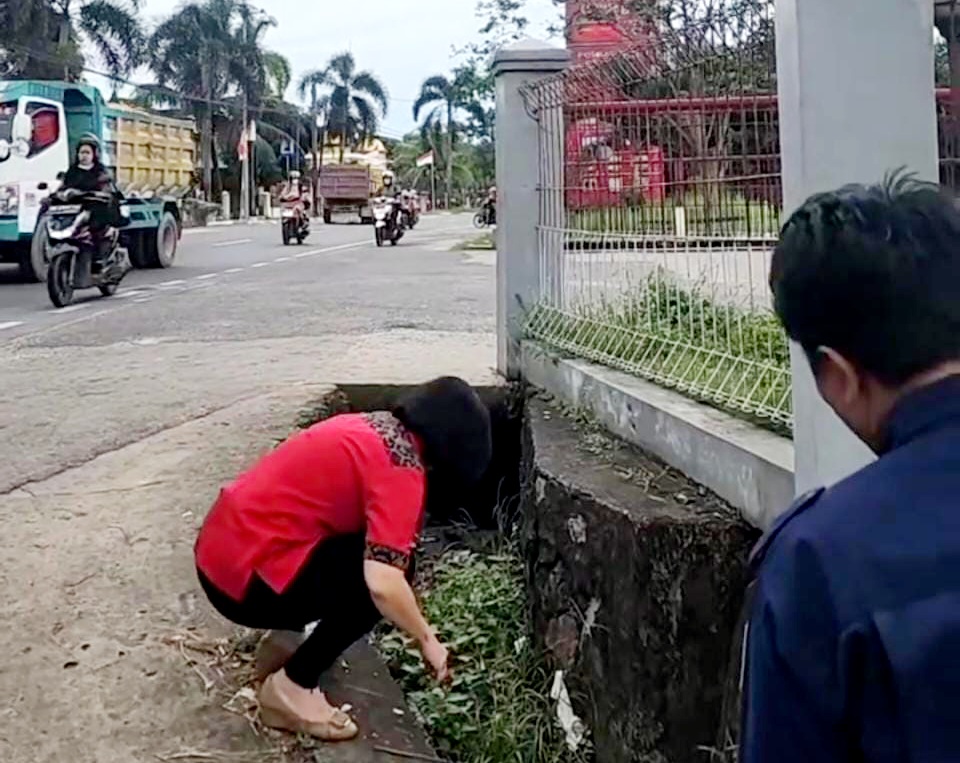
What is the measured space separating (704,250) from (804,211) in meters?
2.37

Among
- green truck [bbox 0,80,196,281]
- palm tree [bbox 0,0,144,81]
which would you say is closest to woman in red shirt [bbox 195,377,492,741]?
green truck [bbox 0,80,196,281]

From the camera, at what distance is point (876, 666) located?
0.99 meters

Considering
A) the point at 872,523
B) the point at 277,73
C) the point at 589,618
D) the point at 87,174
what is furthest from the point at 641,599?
the point at 277,73

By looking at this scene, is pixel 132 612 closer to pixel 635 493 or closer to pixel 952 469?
pixel 635 493

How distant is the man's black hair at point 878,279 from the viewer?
3.58 feet

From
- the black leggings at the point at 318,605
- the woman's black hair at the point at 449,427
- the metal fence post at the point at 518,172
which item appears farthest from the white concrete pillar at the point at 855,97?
the metal fence post at the point at 518,172

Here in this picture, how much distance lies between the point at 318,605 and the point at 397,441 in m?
0.46

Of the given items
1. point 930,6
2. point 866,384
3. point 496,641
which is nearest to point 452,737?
point 496,641

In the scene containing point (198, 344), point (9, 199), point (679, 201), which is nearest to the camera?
point (679, 201)

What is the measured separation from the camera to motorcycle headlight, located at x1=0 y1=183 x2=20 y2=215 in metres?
14.3

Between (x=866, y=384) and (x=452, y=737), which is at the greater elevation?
(x=866, y=384)

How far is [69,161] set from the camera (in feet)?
49.1

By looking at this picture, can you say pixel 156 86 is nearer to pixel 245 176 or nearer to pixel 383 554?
pixel 245 176

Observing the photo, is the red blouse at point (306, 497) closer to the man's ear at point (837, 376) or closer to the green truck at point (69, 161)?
the man's ear at point (837, 376)
